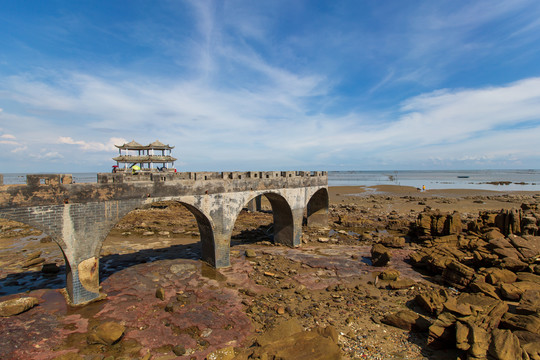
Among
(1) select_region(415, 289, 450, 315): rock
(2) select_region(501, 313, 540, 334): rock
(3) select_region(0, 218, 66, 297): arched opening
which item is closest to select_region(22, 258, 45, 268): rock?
(3) select_region(0, 218, 66, 297): arched opening

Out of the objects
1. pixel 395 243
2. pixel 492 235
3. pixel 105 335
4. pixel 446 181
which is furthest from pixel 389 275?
pixel 446 181

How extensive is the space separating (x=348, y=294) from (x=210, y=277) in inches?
234

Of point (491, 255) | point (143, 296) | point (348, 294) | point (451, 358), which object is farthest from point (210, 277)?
point (491, 255)

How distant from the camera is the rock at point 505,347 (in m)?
5.61

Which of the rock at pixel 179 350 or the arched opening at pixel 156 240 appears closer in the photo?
the rock at pixel 179 350

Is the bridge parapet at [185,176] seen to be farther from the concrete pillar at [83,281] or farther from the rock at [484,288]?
the rock at [484,288]

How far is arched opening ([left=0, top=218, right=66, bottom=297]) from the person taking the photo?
11.5m

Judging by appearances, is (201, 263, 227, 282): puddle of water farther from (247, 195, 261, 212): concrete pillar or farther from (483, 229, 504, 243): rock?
(247, 195, 261, 212): concrete pillar

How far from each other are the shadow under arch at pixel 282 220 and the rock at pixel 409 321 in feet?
30.4

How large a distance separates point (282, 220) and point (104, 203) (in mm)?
10443

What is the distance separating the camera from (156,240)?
18.9 meters

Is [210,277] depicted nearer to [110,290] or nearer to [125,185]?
[110,290]

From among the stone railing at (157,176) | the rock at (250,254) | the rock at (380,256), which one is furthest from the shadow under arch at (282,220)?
the rock at (380,256)

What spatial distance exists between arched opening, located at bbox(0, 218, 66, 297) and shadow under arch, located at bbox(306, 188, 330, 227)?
16.1 meters
